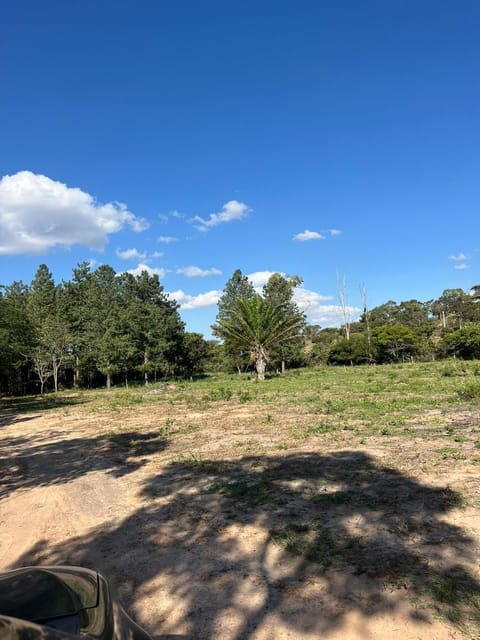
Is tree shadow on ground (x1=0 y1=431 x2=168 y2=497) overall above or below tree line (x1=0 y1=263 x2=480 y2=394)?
below

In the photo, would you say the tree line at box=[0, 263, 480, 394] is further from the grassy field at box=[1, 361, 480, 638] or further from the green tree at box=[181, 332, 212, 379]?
the grassy field at box=[1, 361, 480, 638]

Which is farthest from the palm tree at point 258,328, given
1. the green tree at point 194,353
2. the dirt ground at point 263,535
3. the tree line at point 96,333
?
the dirt ground at point 263,535

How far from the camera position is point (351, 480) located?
5684mm

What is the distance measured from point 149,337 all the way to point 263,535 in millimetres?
35846

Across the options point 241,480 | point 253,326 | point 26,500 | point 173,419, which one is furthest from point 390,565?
point 253,326

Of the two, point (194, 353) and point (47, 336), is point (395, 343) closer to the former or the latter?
point (194, 353)

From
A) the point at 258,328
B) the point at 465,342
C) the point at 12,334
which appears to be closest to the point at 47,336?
the point at 12,334

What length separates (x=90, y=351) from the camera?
37.1 metres

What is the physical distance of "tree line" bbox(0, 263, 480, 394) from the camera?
30.5m

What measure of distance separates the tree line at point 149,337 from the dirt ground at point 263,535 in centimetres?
2143

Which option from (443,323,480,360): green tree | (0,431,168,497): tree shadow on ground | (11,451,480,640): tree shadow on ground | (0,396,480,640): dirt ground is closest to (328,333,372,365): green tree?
(443,323,480,360): green tree

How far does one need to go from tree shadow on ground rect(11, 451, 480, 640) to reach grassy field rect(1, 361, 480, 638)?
2cm

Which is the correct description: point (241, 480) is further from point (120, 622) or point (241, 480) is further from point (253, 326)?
point (253, 326)

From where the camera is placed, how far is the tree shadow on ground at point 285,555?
2943 mm
